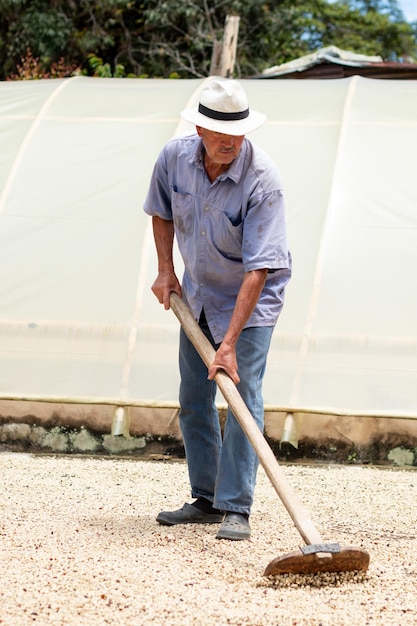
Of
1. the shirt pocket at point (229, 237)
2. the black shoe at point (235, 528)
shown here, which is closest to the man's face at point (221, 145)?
the shirt pocket at point (229, 237)

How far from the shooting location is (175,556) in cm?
366

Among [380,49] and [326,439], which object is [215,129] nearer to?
[326,439]

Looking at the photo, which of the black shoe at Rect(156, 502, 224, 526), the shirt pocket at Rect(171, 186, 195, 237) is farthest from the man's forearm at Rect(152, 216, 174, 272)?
the black shoe at Rect(156, 502, 224, 526)

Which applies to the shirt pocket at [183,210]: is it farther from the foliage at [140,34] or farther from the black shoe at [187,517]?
the foliage at [140,34]

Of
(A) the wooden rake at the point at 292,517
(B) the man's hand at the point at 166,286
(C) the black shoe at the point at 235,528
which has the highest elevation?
(B) the man's hand at the point at 166,286

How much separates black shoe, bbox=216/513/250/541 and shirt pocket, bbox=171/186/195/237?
119 cm

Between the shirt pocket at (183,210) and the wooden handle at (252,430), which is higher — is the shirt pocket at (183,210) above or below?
above

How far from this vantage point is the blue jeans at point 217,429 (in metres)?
3.96

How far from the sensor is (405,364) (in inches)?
241

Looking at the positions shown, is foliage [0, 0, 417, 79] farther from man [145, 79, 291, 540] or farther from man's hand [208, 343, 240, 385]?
man's hand [208, 343, 240, 385]

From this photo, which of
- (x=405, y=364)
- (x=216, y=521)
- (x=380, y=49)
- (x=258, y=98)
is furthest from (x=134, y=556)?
(x=380, y=49)

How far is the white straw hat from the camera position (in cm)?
369

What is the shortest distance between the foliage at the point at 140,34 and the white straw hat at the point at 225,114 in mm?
14375

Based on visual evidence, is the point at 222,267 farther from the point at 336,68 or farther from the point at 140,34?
the point at 140,34
